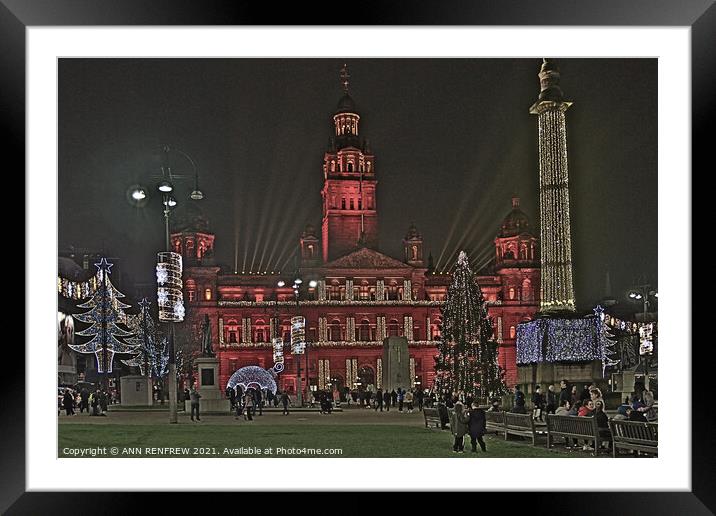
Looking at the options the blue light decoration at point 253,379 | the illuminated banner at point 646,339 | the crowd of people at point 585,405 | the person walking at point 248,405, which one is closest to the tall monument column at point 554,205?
the illuminated banner at point 646,339

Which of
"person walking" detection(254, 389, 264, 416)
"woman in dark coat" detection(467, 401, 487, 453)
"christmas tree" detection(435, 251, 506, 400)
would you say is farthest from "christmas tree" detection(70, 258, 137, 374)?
"woman in dark coat" detection(467, 401, 487, 453)

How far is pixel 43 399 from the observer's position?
1055cm

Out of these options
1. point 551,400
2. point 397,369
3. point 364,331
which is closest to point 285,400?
point 364,331

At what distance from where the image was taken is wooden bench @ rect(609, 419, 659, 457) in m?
10.5

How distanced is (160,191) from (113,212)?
0.72 m

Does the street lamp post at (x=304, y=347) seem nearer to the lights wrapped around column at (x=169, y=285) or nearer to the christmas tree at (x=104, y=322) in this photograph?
the lights wrapped around column at (x=169, y=285)

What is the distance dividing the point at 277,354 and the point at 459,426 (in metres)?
3.61

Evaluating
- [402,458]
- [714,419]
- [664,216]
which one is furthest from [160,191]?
[714,419]

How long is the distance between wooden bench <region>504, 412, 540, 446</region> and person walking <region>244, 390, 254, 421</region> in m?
3.65

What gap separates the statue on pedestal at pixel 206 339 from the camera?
46.4 feet

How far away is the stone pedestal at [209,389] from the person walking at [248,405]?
0.26 meters

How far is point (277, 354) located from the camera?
14141 mm
